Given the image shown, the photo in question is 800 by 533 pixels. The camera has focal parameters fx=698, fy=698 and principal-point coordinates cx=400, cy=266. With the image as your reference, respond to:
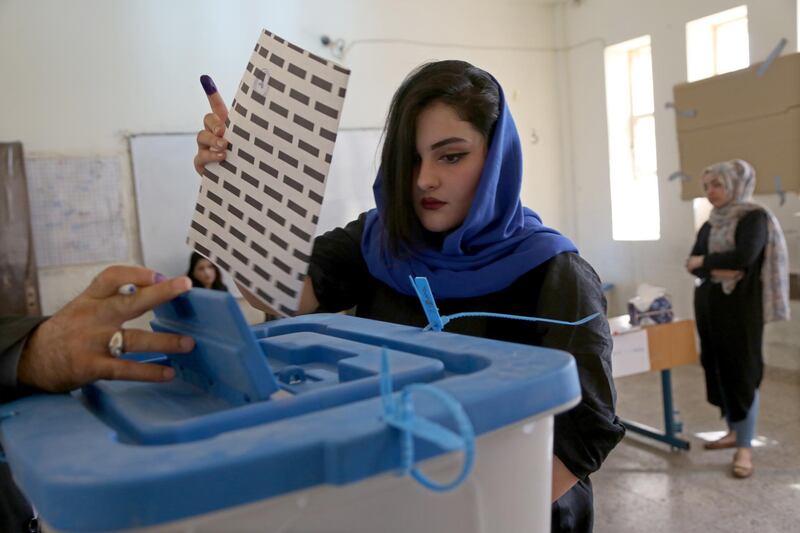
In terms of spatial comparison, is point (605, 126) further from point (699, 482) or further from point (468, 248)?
point (468, 248)

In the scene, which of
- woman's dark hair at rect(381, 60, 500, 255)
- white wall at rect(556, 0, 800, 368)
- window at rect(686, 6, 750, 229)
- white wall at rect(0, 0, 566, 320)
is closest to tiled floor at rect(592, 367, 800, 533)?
white wall at rect(556, 0, 800, 368)

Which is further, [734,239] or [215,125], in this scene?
[734,239]

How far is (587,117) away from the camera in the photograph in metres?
5.72

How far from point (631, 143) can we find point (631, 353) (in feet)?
9.09

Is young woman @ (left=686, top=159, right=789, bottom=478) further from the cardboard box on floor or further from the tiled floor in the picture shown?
the cardboard box on floor

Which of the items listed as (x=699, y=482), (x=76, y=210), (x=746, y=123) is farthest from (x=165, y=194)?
(x=746, y=123)

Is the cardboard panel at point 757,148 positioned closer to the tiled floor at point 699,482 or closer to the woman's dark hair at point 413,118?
the tiled floor at point 699,482

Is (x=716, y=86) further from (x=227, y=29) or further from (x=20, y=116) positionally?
(x=20, y=116)

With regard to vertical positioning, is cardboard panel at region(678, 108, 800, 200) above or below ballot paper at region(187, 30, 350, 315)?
above

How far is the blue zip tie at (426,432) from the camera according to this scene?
0.39 meters

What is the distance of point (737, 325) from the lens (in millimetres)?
3186

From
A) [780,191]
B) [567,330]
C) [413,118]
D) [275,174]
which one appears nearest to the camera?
[275,174]

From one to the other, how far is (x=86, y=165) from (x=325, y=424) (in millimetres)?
4300

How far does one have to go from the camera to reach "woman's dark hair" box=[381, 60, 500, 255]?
1.06m
